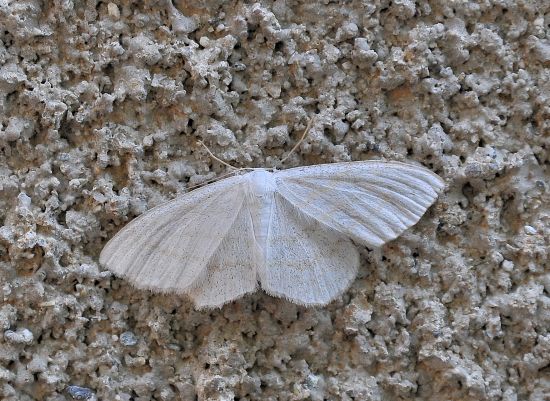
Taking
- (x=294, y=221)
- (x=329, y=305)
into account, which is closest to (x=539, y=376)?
(x=329, y=305)

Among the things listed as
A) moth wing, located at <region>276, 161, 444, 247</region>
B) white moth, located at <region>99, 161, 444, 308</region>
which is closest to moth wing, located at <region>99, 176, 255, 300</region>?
white moth, located at <region>99, 161, 444, 308</region>

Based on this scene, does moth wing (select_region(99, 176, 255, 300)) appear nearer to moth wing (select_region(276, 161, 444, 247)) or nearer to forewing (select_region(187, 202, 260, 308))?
forewing (select_region(187, 202, 260, 308))

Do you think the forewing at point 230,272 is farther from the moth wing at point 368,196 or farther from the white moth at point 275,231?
the moth wing at point 368,196

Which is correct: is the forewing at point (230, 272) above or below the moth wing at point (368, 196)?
below

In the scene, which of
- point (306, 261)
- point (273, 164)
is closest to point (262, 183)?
point (273, 164)

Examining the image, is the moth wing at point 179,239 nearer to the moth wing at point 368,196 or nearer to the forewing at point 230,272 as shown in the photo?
the forewing at point 230,272

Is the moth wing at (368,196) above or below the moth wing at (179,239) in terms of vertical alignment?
above

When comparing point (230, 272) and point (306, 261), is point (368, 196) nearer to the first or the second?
point (306, 261)

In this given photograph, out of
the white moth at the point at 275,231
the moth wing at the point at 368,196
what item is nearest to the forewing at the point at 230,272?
the white moth at the point at 275,231
